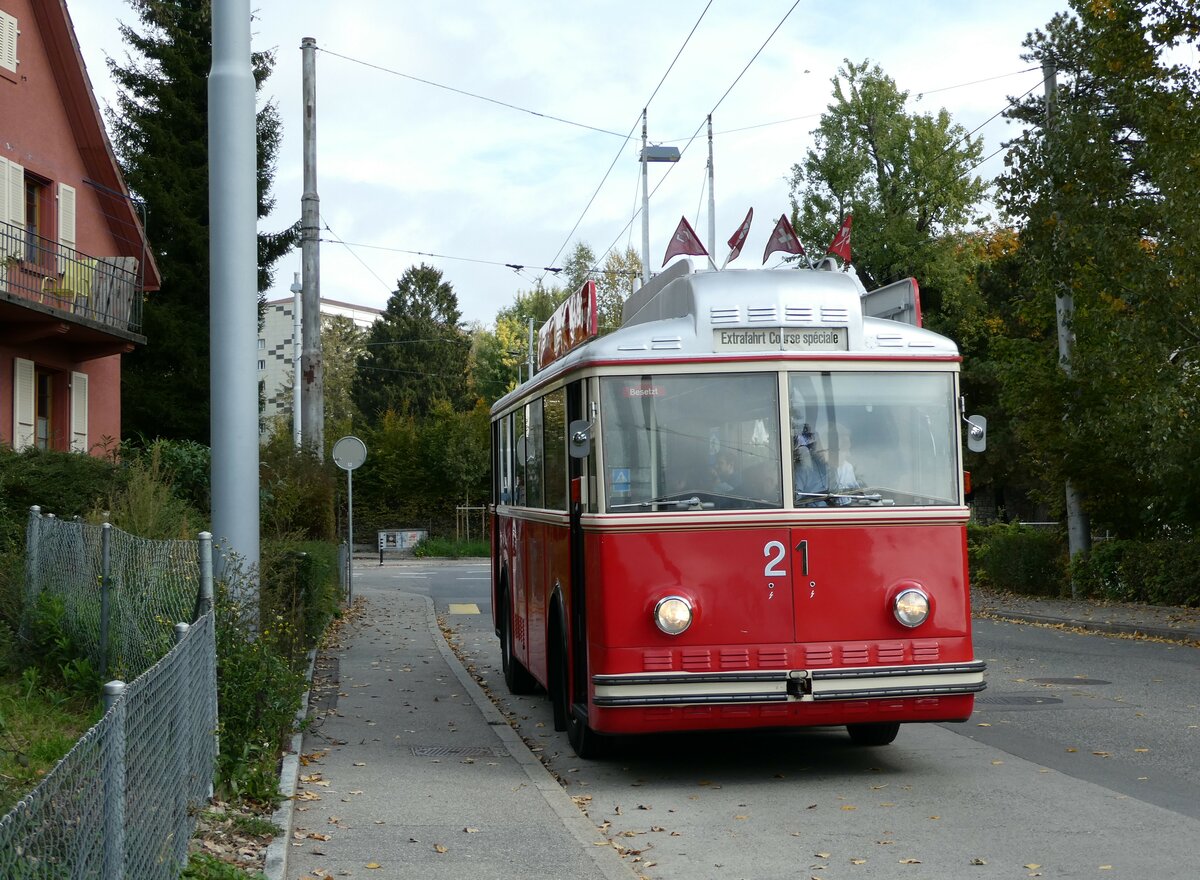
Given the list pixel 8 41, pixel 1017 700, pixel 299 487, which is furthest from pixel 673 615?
pixel 8 41

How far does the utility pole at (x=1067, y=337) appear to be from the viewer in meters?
21.5

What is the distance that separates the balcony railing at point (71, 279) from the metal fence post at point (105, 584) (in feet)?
41.1

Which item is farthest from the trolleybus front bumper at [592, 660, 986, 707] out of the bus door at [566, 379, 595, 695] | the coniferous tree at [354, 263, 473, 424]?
the coniferous tree at [354, 263, 473, 424]

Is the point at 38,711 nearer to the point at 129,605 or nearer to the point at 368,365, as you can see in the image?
the point at 129,605

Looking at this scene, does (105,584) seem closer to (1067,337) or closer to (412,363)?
(1067,337)

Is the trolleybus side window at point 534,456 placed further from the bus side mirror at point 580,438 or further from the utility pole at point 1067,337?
the utility pole at point 1067,337

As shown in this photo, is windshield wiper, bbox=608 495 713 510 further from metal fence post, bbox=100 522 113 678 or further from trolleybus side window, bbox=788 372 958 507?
metal fence post, bbox=100 522 113 678

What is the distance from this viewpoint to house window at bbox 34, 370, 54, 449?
80.0 ft

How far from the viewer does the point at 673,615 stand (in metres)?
8.82

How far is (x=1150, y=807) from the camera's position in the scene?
8.07 metres

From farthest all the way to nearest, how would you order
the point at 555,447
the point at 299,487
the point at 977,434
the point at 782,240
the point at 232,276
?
1. the point at 299,487
2. the point at 782,240
3. the point at 555,447
4. the point at 232,276
5. the point at 977,434

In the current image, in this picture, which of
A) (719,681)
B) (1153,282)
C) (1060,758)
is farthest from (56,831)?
(1153,282)

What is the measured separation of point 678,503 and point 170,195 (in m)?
28.9

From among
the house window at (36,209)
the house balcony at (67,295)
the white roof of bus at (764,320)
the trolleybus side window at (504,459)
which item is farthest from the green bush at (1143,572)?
the house window at (36,209)
